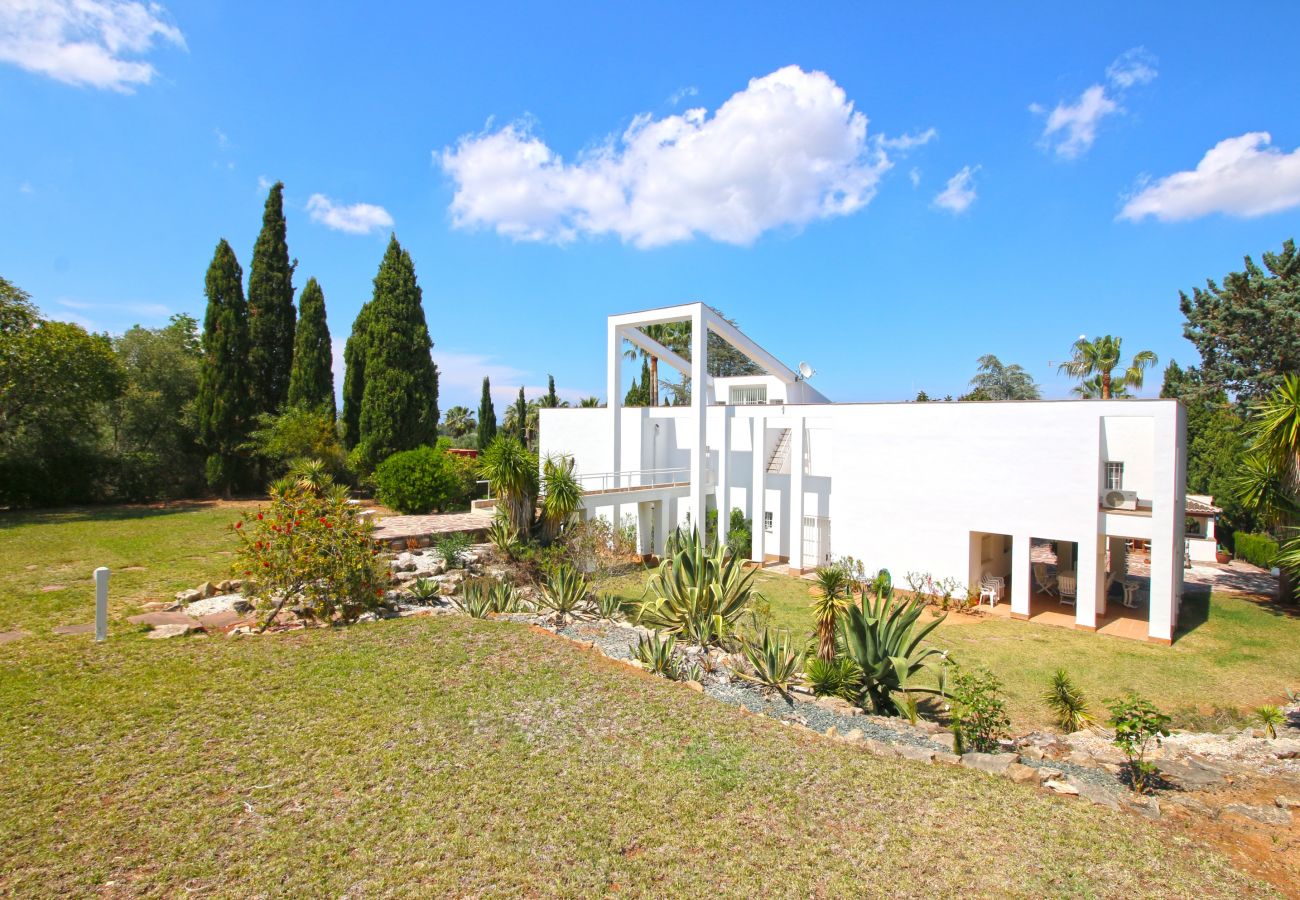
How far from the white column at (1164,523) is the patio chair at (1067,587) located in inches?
117

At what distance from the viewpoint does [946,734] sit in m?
7.59

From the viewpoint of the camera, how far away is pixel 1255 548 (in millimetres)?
23906

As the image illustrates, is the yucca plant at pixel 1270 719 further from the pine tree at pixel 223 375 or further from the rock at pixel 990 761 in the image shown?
the pine tree at pixel 223 375

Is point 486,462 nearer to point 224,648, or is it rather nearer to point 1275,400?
point 224,648

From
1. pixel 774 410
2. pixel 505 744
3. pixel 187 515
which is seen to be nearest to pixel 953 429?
pixel 774 410

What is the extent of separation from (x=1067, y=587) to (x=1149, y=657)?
4693 millimetres

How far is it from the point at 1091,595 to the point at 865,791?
44.7 ft

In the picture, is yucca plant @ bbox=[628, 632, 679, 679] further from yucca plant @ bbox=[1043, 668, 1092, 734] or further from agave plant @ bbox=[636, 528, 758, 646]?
yucca plant @ bbox=[1043, 668, 1092, 734]

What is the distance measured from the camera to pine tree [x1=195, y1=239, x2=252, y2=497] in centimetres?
2658

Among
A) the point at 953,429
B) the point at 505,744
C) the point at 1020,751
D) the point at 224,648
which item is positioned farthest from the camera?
the point at 953,429

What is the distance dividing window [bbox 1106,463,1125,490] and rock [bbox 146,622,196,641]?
21.0 m

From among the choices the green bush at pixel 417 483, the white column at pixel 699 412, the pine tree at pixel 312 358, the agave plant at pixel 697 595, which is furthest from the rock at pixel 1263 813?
the pine tree at pixel 312 358

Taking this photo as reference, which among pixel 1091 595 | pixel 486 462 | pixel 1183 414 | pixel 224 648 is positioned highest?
pixel 1183 414

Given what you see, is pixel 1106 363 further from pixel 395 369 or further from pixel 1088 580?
pixel 395 369
